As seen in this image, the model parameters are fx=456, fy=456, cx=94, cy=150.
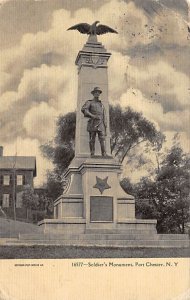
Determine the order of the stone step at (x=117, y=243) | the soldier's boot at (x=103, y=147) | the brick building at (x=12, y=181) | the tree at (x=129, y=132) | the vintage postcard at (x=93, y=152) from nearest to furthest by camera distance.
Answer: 1. the vintage postcard at (x=93, y=152)
2. the stone step at (x=117, y=243)
3. the brick building at (x=12, y=181)
4. the soldier's boot at (x=103, y=147)
5. the tree at (x=129, y=132)

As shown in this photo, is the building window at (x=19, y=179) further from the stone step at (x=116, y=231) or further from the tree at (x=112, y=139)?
the stone step at (x=116, y=231)

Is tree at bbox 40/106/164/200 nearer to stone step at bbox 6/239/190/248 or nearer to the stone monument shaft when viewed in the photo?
the stone monument shaft

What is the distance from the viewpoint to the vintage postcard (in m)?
7.16

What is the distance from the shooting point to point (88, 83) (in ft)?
30.3

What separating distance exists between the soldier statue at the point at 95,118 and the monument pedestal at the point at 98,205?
331mm

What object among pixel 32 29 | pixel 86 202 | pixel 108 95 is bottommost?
pixel 86 202

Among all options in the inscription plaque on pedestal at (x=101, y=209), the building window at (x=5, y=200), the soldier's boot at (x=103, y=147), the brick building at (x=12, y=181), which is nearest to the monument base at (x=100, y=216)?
the inscription plaque on pedestal at (x=101, y=209)

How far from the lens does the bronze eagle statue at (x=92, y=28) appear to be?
313 inches
